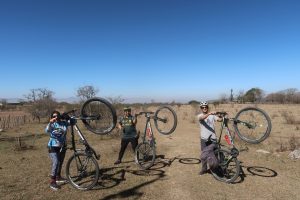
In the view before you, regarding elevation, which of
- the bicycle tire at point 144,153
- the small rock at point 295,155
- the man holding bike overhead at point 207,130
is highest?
the man holding bike overhead at point 207,130

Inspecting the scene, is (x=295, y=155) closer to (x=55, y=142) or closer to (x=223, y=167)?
A: (x=223, y=167)

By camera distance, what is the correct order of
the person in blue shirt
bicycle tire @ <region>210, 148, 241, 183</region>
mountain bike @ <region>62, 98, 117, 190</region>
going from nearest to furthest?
mountain bike @ <region>62, 98, 117, 190</region> < the person in blue shirt < bicycle tire @ <region>210, 148, 241, 183</region>

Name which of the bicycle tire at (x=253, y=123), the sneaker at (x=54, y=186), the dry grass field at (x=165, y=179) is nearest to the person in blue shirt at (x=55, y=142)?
the sneaker at (x=54, y=186)

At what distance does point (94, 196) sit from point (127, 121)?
2944 mm

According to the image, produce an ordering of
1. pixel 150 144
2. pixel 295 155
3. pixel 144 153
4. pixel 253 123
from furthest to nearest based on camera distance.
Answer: pixel 295 155 < pixel 144 153 < pixel 150 144 < pixel 253 123

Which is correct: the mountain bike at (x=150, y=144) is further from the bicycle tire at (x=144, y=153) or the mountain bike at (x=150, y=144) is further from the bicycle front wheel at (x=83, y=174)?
the bicycle front wheel at (x=83, y=174)

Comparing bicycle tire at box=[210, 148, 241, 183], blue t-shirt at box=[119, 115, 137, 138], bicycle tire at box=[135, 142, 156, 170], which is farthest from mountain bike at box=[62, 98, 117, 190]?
bicycle tire at box=[210, 148, 241, 183]

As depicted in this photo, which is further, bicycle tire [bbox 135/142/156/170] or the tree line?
the tree line

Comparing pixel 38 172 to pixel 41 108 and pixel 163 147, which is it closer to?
pixel 163 147

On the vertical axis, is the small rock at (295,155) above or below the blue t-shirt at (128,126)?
below

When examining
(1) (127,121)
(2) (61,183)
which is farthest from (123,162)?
(2) (61,183)

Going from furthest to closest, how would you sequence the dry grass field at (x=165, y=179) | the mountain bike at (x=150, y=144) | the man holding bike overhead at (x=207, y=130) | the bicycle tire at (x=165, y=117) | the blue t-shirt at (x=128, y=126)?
the blue t-shirt at (x=128, y=126) < the mountain bike at (x=150, y=144) < the bicycle tire at (x=165, y=117) < the man holding bike overhead at (x=207, y=130) < the dry grass field at (x=165, y=179)

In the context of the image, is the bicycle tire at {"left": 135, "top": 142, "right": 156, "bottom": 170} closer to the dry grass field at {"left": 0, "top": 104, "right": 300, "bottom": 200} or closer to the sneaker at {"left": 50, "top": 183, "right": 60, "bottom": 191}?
the dry grass field at {"left": 0, "top": 104, "right": 300, "bottom": 200}

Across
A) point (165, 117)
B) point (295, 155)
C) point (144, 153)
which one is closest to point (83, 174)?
point (144, 153)
